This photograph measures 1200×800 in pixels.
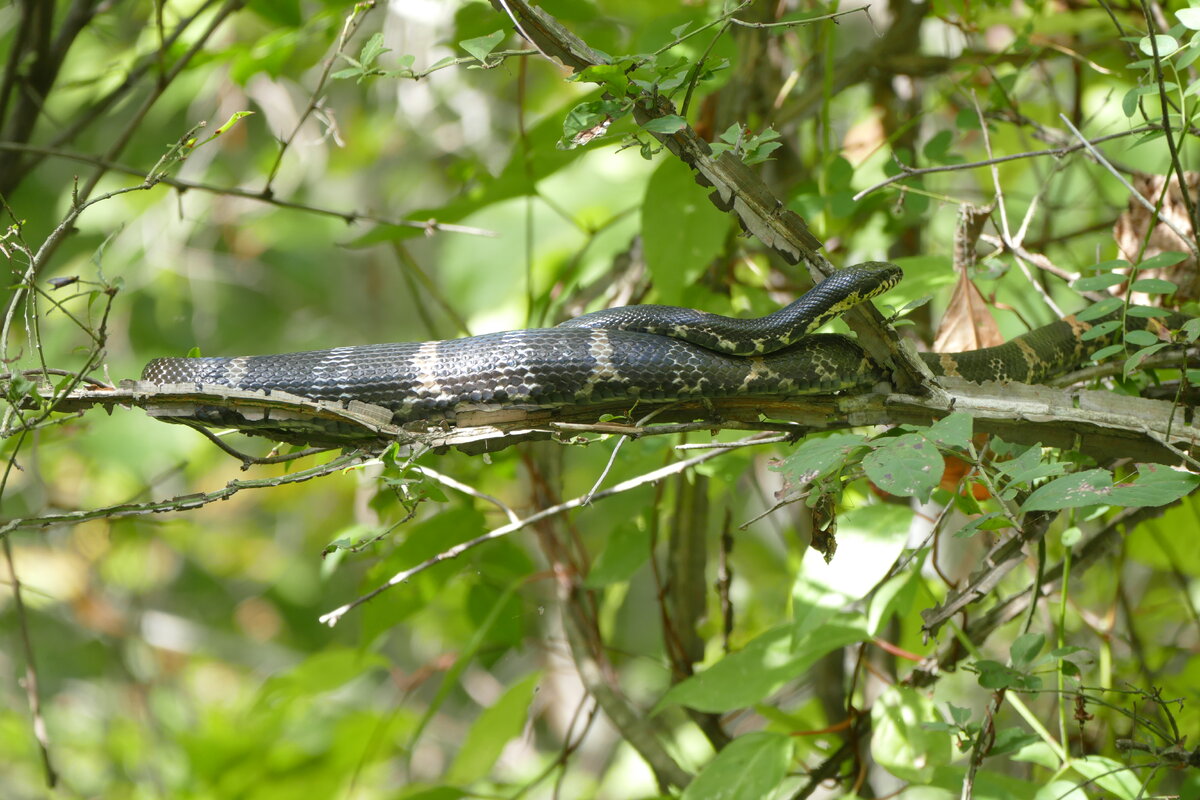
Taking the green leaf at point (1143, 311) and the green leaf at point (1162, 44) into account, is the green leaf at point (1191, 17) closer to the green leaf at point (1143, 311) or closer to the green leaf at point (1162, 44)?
the green leaf at point (1162, 44)

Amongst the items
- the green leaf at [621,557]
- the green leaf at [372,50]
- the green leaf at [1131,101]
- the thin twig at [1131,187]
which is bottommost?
the green leaf at [621,557]

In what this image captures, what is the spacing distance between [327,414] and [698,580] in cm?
197

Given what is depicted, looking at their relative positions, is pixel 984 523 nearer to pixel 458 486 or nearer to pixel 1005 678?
pixel 1005 678

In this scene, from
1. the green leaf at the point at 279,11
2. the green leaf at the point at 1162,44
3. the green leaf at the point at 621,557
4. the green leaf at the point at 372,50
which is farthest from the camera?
the green leaf at the point at 279,11

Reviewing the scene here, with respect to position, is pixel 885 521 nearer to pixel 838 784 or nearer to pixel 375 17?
pixel 838 784

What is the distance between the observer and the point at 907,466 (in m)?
1.71

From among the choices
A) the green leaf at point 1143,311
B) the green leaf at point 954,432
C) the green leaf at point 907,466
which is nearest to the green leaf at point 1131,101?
the green leaf at point 1143,311

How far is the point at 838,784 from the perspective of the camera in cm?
318

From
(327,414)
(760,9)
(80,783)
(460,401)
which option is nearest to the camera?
(327,414)

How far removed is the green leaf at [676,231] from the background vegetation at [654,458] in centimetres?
1

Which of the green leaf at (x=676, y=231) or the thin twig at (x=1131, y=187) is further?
the green leaf at (x=676, y=231)

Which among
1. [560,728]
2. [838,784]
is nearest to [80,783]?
[560,728]

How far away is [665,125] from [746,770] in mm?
1784

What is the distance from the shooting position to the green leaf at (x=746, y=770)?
2.52 metres
